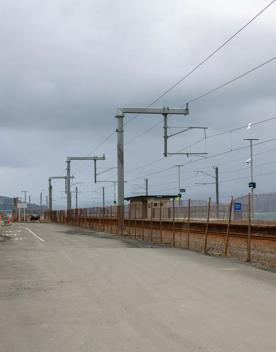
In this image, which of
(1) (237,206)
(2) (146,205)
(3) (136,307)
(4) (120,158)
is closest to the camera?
(3) (136,307)

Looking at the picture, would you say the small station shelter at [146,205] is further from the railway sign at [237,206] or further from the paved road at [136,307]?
the paved road at [136,307]

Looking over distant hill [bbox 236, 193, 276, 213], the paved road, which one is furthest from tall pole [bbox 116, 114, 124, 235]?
the paved road

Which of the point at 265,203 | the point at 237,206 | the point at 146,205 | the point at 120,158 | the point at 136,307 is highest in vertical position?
the point at 120,158

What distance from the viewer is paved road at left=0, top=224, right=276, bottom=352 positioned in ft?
26.0

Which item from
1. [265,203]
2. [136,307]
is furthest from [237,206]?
[136,307]

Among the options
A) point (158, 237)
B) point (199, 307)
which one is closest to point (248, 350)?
point (199, 307)

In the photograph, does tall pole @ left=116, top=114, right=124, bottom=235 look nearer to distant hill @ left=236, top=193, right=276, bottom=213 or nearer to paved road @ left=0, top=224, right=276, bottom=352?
distant hill @ left=236, top=193, right=276, bottom=213

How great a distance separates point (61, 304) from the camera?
11070 mm

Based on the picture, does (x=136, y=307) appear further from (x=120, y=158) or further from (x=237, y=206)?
(x=120, y=158)

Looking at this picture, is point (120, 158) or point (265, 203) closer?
point (265, 203)

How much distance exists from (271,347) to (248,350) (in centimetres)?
35

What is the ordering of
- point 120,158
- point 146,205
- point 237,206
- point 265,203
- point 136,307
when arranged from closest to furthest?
1. point 136,307
2. point 237,206
3. point 265,203
4. point 120,158
5. point 146,205

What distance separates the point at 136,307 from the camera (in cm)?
1062

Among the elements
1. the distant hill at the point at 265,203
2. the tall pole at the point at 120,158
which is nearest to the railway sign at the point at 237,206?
the distant hill at the point at 265,203
